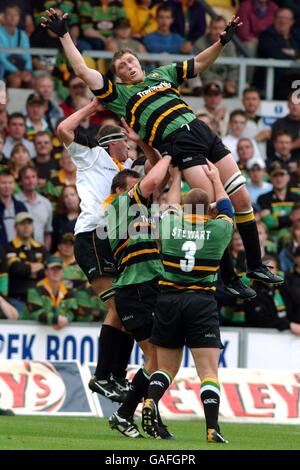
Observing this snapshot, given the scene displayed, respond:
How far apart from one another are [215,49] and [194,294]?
2.50 m

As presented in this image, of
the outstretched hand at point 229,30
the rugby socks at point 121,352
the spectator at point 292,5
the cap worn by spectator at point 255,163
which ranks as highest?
the spectator at point 292,5

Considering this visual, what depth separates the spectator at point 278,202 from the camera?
63.3ft

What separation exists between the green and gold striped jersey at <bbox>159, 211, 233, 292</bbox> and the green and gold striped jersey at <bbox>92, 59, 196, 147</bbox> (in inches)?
44.3

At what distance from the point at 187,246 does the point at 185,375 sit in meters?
4.34

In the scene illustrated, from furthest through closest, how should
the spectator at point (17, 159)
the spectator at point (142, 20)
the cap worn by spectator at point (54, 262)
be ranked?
the spectator at point (142, 20) < the spectator at point (17, 159) < the cap worn by spectator at point (54, 262)

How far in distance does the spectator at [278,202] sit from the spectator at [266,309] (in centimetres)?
165

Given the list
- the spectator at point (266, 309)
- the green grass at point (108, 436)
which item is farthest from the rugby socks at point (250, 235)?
the spectator at point (266, 309)

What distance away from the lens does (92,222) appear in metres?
13.7

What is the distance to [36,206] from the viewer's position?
61.0 feet

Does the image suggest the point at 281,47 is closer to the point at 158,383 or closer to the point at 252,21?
the point at 252,21

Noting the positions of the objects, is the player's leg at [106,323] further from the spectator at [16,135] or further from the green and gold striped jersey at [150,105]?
the spectator at [16,135]

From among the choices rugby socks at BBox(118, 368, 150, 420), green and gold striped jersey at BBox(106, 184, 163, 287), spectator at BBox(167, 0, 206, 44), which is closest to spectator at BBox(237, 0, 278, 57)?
spectator at BBox(167, 0, 206, 44)

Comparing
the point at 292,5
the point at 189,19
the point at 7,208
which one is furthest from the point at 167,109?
the point at 292,5

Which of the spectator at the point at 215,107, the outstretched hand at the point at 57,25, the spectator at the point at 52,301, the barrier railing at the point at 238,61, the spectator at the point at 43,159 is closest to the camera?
the outstretched hand at the point at 57,25
